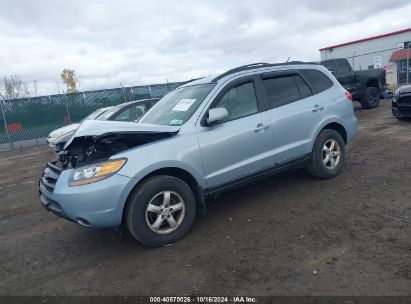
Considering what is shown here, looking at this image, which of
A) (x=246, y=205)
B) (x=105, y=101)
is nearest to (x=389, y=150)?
(x=246, y=205)

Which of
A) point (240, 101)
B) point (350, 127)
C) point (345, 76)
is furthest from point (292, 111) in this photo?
point (345, 76)

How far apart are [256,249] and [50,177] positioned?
2463 millimetres

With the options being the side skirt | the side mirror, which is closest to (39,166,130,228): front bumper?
the side skirt

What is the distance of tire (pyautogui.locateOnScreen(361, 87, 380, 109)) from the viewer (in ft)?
43.9

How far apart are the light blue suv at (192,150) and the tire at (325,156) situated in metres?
0.02

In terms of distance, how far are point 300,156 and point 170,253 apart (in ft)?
7.77

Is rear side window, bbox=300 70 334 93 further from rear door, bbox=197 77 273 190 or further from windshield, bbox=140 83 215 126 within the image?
windshield, bbox=140 83 215 126

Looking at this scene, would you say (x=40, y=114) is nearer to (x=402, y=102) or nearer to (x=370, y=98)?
(x=370, y=98)

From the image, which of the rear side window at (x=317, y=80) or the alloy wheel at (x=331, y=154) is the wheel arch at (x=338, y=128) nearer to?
the alloy wheel at (x=331, y=154)

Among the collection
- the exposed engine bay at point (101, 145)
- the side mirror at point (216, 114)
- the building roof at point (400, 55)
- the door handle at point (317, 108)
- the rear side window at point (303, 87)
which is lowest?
the door handle at point (317, 108)

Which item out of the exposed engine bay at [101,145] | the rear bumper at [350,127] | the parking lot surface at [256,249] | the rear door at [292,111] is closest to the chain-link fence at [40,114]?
the rear bumper at [350,127]

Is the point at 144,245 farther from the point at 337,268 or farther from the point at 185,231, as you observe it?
the point at 337,268

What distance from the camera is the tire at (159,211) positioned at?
358cm

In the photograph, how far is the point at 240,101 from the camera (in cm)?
447
